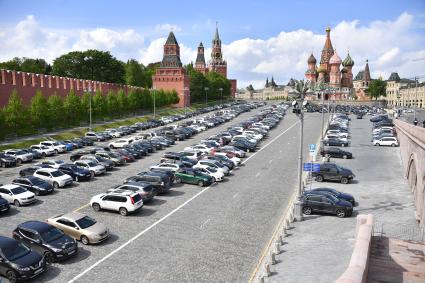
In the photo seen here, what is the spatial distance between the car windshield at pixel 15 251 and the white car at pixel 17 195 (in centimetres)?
968

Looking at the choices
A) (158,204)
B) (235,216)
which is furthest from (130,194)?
(235,216)

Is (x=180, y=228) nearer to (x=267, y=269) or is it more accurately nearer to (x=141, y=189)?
(x=141, y=189)

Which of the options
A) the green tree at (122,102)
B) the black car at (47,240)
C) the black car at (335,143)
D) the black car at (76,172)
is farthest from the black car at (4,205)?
the green tree at (122,102)

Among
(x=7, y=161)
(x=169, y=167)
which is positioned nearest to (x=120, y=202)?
(x=169, y=167)

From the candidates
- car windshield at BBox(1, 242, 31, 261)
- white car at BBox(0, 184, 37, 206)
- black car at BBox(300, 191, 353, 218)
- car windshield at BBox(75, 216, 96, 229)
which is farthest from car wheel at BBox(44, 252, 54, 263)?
black car at BBox(300, 191, 353, 218)

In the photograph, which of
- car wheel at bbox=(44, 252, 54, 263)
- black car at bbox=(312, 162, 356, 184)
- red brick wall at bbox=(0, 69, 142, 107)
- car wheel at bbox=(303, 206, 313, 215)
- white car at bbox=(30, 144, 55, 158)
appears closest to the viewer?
car wheel at bbox=(44, 252, 54, 263)

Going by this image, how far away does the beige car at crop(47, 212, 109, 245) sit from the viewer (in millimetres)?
21406

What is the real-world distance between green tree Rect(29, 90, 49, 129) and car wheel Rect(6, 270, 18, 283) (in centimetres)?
4632

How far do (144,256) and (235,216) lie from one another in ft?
25.6

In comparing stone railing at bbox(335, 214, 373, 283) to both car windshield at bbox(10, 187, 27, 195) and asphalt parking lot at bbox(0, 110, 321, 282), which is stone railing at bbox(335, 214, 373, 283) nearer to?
asphalt parking lot at bbox(0, 110, 321, 282)

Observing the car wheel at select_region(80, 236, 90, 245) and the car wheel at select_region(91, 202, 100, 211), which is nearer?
the car wheel at select_region(80, 236, 90, 245)

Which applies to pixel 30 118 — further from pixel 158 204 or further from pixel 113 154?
pixel 158 204

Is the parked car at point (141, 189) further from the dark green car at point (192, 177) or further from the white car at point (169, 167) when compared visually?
the white car at point (169, 167)

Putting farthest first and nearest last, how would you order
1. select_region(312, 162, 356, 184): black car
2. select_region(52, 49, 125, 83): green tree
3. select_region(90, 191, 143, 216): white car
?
select_region(52, 49, 125, 83): green tree → select_region(312, 162, 356, 184): black car → select_region(90, 191, 143, 216): white car
